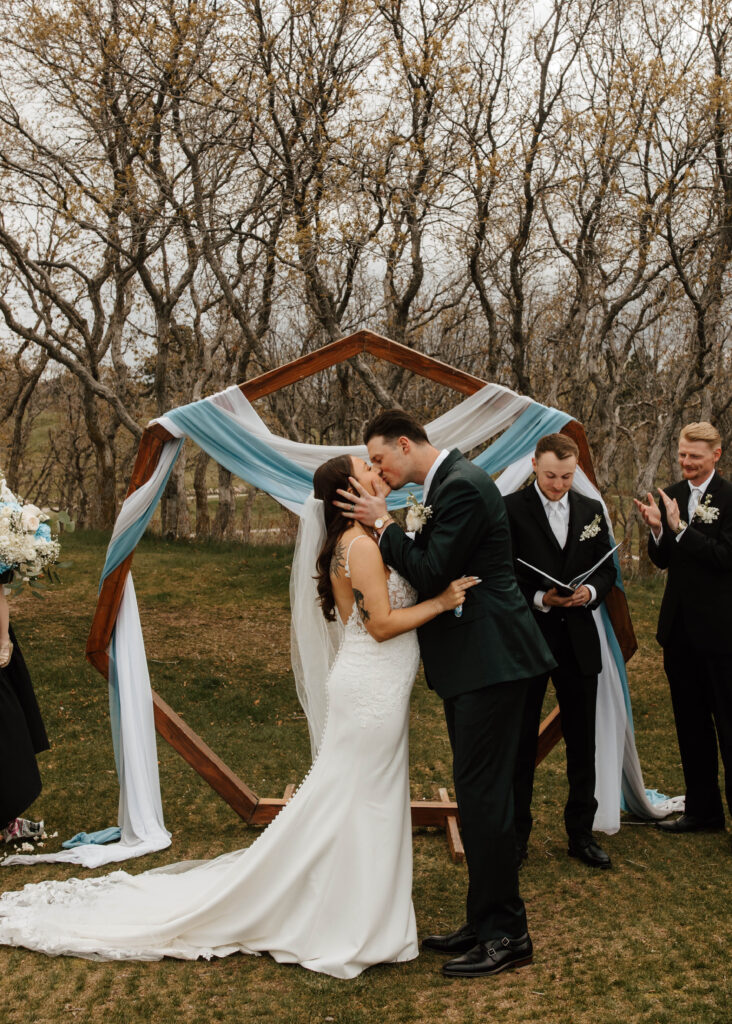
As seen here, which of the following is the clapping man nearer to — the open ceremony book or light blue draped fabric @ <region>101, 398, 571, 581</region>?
the open ceremony book

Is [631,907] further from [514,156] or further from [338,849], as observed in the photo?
[514,156]

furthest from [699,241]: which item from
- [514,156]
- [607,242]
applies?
[514,156]

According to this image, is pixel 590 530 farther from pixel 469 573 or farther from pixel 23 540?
pixel 23 540

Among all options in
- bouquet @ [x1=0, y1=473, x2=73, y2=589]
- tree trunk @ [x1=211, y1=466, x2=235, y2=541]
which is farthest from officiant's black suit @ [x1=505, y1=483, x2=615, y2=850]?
tree trunk @ [x1=211, y1=466, x2=235, y2=541]

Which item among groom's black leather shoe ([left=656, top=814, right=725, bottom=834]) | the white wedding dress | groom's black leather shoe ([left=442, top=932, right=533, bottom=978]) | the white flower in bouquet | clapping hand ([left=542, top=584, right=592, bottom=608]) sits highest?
the white flower in bouquet

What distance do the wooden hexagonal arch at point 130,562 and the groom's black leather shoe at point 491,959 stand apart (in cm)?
130

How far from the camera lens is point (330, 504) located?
3.80 metres

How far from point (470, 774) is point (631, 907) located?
50.8 inches

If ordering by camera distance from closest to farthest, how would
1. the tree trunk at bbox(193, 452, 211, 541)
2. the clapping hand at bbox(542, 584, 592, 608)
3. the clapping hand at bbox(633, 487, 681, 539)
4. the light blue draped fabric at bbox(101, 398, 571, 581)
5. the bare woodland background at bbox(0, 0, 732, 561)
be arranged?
the clapping hand at bbox(542, 584, 592, 608), the clapping hand at bbox(633, 487, 681, 539), the light blue draped fabric at bbox(101, 398, 571, 581), the bare woodland background at bbox(0, 0, 732, 561), the tree trunk at bbox(193, 452, 211, 541)

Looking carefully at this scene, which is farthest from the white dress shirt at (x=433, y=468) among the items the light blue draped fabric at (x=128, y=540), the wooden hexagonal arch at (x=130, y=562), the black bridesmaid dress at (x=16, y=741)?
the black bridesmaid dress at (x=16, y=741)

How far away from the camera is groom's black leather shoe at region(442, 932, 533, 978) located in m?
3.52

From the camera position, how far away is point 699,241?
13.2m

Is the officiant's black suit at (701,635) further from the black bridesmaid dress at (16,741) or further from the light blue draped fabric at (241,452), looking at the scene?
the black bridesmaid dress at (16,741)

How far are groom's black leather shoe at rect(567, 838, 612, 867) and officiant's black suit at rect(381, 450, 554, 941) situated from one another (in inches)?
46.9
